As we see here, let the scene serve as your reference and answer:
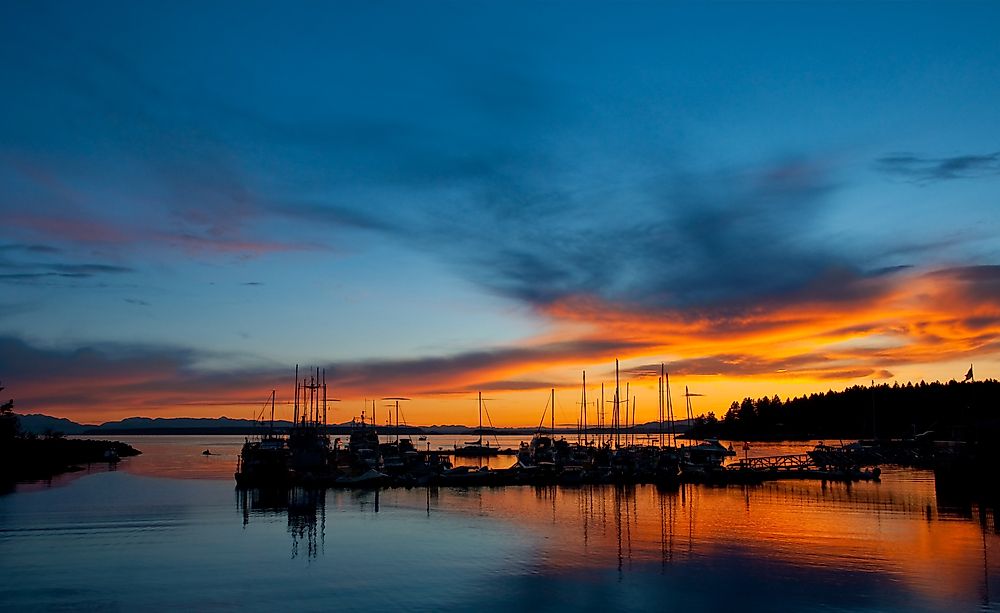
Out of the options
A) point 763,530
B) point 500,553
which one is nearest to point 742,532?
point 763,530

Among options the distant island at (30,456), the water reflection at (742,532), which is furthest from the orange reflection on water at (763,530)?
the distant island at (30,456)

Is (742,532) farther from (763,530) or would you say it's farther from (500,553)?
(500,553)

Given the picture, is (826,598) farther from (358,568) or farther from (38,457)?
(38,457)

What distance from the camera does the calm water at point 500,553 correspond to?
2802cm

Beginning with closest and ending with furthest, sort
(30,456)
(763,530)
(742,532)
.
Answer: (742,532) < (763,530) < (30,456)

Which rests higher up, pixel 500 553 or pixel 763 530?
pixel 500 553

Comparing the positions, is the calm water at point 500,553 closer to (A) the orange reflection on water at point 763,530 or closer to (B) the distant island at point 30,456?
(A) the orange reflection on water at point 763,530

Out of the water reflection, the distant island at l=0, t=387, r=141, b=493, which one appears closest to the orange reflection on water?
the water reflection

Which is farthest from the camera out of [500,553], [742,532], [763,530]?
[763,530]

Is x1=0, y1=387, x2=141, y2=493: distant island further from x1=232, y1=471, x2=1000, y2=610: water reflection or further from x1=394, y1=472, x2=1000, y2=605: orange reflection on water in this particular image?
x1=394, y1=472, x2=1000, y2=605: orange reflection on water

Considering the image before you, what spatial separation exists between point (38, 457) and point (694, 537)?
103 meters

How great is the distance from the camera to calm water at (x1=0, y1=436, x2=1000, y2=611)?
2802 cm

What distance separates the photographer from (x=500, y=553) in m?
37.4

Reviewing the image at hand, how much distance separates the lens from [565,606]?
26.6m
